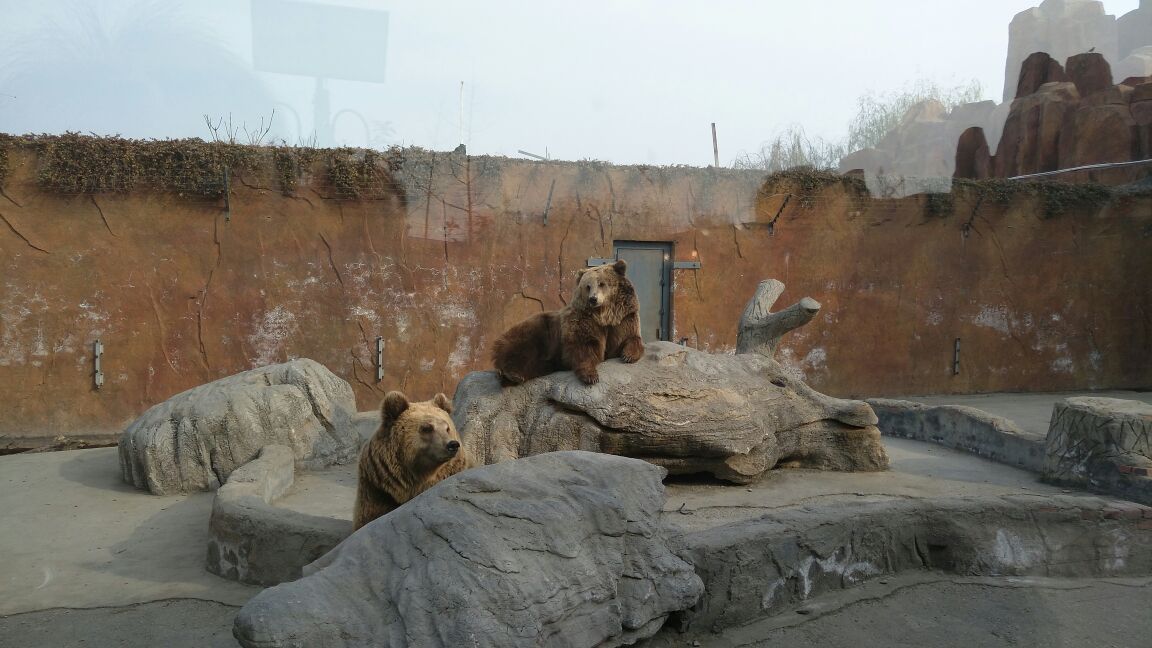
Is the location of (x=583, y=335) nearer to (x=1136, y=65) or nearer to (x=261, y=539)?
(x=261, y=539)

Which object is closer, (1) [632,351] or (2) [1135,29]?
(1) [632,351]

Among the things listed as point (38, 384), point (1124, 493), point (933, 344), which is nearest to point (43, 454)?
point (38, 384)

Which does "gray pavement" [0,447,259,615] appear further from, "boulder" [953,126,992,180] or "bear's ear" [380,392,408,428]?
"boulder" [953,126,992,180]

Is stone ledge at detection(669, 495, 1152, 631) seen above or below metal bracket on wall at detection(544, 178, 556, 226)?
below

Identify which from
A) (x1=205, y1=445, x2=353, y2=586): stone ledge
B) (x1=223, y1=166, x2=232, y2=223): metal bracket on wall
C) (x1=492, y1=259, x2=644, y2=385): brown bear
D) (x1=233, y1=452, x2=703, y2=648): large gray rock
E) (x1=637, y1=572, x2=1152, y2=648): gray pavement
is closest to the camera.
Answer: (x1=233, y1=452, x2=703, y2=648): large gray rock

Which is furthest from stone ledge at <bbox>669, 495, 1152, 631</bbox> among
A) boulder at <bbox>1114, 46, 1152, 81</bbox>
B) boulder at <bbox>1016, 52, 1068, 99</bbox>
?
boulder at <bbox>1114, 46, 1152, 81</bbox>

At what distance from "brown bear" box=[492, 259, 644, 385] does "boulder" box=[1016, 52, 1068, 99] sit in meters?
20.7

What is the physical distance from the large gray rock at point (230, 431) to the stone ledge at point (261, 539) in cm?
176

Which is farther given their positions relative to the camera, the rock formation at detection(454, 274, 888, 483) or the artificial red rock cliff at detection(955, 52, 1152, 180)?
the artificial red rock cliff at detection(955, 52, 1152, 180)

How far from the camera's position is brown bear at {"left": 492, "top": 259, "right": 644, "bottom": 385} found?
5.46 metres

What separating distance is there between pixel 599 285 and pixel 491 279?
18.2ft

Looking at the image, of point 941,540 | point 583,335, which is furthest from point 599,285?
point 941,540

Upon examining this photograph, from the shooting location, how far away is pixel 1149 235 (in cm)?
1337

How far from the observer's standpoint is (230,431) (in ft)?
21.2
